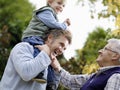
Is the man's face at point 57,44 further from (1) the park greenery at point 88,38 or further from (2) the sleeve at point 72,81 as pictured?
(1) the park greenery at point 88,38

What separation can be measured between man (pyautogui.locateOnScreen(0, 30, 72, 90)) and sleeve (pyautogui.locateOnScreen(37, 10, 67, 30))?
0.25ft

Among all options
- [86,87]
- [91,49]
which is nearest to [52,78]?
[86,87]

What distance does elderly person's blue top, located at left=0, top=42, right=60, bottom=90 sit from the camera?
2830 millimetres

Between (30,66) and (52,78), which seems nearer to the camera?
(30,66)

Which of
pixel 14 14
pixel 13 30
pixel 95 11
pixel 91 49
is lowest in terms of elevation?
pixel 14 14

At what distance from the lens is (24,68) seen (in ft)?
9.27

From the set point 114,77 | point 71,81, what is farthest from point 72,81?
point 114,77

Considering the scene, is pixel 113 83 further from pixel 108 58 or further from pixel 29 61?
pixel 29 61

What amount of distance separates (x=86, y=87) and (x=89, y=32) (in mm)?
12350

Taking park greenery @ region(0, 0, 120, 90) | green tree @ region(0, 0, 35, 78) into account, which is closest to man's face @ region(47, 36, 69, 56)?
park greenery @ region(0, 0, 120, 90)

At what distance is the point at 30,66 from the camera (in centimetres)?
282

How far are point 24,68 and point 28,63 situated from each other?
0.04 metres

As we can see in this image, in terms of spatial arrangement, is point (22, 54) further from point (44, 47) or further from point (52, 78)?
point (52, 78)

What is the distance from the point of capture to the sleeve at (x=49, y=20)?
3.14m
